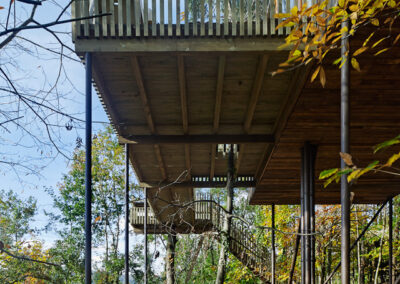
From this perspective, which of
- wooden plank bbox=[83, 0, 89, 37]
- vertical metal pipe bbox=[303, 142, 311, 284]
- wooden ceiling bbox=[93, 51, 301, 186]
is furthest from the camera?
vertical metal pipe bbox=[303, 142, 311, 284]

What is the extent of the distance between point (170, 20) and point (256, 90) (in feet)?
6.68

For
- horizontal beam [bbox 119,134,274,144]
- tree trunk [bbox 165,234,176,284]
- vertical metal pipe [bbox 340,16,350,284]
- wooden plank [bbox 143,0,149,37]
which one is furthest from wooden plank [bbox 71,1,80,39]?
tree trunk [bbox 165,234,176,284]

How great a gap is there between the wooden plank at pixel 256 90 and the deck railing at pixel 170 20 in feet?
2.13

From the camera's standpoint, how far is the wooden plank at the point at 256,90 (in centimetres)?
636

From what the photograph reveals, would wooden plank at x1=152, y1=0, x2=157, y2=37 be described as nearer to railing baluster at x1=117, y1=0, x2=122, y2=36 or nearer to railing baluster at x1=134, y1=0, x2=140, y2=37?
railing baluster at x1=134, y1=0, x2=140, y2=37

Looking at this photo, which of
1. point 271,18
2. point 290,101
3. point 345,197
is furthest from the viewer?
point 290,101

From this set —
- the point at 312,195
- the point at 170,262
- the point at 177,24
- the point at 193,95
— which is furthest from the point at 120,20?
the point at 170,262

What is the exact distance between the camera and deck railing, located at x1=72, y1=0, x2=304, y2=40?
18.4 ft

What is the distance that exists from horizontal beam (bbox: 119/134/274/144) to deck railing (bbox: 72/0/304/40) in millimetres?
3141

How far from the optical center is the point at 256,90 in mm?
7133

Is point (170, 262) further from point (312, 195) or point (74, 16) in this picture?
point (74, 16)

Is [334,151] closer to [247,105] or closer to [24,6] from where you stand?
[247,105]

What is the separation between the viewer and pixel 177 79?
7.14 metres

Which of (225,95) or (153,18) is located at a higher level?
(153,18)
